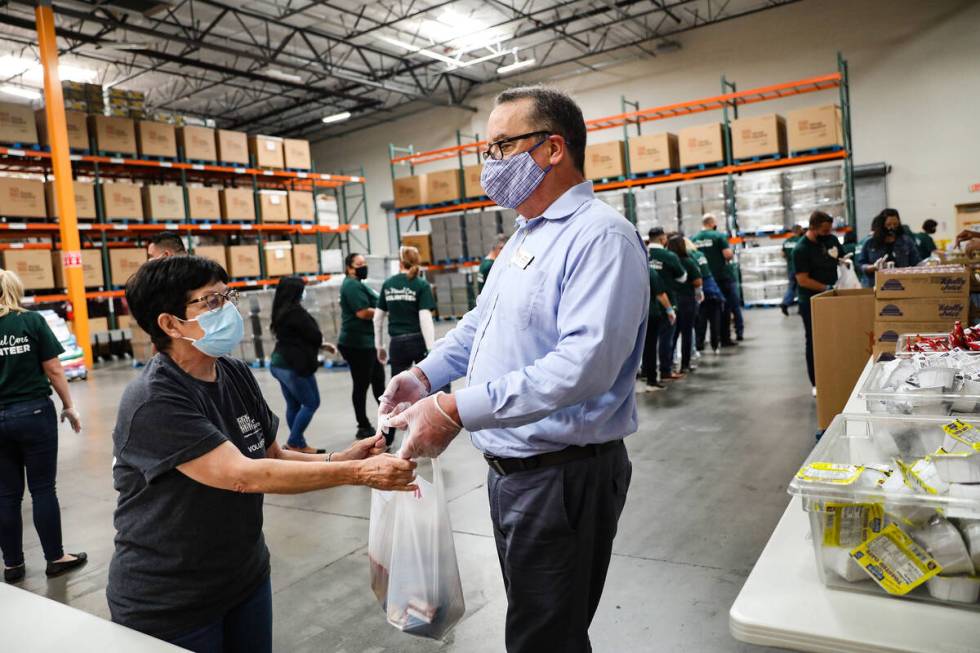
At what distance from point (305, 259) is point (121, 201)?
3.54 metres

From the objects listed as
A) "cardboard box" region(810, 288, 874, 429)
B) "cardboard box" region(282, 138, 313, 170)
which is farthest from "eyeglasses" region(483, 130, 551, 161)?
"cardboard box" region(282, 138, 313, 170)

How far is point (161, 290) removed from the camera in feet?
5.46

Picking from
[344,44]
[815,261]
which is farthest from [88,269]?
[815,261]

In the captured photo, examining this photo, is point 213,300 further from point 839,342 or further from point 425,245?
point 425,245

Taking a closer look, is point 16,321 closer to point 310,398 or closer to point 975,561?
point 310,398

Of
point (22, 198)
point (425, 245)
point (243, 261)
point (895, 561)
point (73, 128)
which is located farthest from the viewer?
point (425, 245)

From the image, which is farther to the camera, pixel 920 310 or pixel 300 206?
pixel 300 206

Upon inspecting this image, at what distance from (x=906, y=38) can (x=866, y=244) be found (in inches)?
388

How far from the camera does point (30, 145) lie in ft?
34.0

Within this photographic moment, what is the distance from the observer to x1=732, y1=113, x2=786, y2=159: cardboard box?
1132cm

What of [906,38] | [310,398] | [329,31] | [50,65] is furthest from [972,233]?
[329,31]

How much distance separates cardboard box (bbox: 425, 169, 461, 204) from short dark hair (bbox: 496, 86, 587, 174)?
13.1 metres

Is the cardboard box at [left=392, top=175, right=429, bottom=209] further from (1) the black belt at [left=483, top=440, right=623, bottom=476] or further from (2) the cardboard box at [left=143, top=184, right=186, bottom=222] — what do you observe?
(1) the black belt at [left=483, top=440, right=623, bottom=476]

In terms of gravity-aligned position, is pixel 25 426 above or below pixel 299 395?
above
